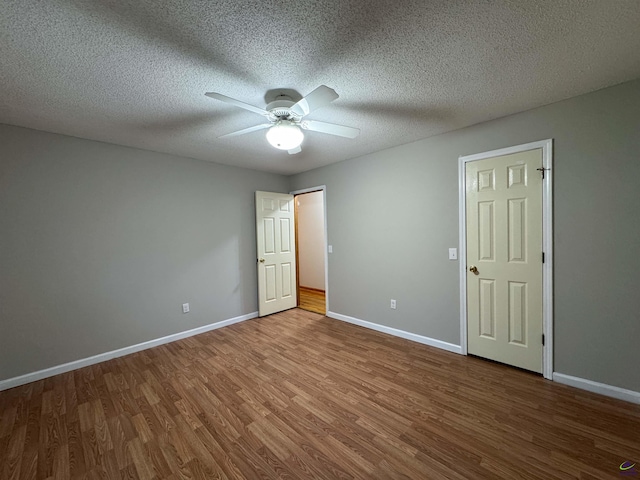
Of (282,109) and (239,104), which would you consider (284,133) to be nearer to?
(282,109)

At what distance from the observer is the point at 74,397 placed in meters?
2.09

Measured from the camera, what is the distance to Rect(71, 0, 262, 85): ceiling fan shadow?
1120 mm

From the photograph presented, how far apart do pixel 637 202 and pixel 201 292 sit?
14.3ft

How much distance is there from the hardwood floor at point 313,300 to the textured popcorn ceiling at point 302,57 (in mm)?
3090

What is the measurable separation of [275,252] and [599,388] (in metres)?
3.80

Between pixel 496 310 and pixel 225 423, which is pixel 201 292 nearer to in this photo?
pixel 225 423

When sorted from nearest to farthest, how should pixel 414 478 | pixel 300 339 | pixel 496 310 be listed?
1. pixel 414 478
2. pixel 496 310
3. pixel 300 339

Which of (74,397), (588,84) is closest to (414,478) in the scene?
(74,397)

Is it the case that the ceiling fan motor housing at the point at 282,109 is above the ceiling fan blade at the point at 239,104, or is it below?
above

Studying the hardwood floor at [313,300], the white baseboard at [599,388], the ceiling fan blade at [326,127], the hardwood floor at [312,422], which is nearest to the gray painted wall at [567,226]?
the white baseboard at [599,388]

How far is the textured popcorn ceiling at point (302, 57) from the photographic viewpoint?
117 cm

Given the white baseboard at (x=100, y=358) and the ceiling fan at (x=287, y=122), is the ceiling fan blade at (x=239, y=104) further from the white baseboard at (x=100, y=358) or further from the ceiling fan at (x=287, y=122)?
the white baseboard at (x=100, y=358)

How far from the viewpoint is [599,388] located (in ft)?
6.35

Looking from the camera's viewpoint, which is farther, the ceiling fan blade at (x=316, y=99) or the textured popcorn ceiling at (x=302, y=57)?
the ceiling fan blade at (x=316, y=99)
